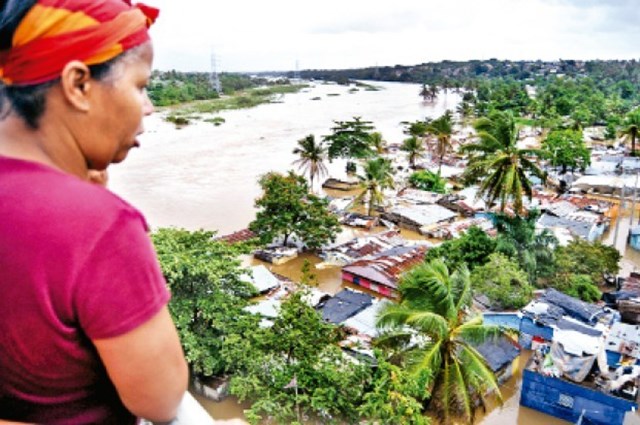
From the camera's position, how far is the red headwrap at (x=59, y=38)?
74 cm

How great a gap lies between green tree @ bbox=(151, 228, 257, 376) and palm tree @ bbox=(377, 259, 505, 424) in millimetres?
2513

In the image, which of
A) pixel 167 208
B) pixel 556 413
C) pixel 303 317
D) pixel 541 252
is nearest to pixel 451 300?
pixel 303 317

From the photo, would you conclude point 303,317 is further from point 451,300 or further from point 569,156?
point 569,156

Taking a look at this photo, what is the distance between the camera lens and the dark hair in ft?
2.46

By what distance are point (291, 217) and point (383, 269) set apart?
3.50 meters

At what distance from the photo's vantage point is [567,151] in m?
25.9

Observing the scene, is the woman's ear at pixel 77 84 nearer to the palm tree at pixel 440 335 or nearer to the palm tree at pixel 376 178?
the palm tree at pixel 440 335

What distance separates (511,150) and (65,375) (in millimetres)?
12286

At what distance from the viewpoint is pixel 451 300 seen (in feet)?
22.1

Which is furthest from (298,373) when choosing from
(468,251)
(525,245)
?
(525,245)

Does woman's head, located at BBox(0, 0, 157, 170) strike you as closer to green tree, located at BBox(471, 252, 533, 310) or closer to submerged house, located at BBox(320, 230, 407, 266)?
green tree, located at BBox(471, 252, 533, 310)

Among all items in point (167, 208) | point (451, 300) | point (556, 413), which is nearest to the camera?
point (451, 300)

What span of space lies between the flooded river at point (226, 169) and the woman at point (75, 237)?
2640 millimetres

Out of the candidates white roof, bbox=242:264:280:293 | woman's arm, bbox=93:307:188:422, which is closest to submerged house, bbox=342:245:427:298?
white roof, bbox=242:264:280:293
